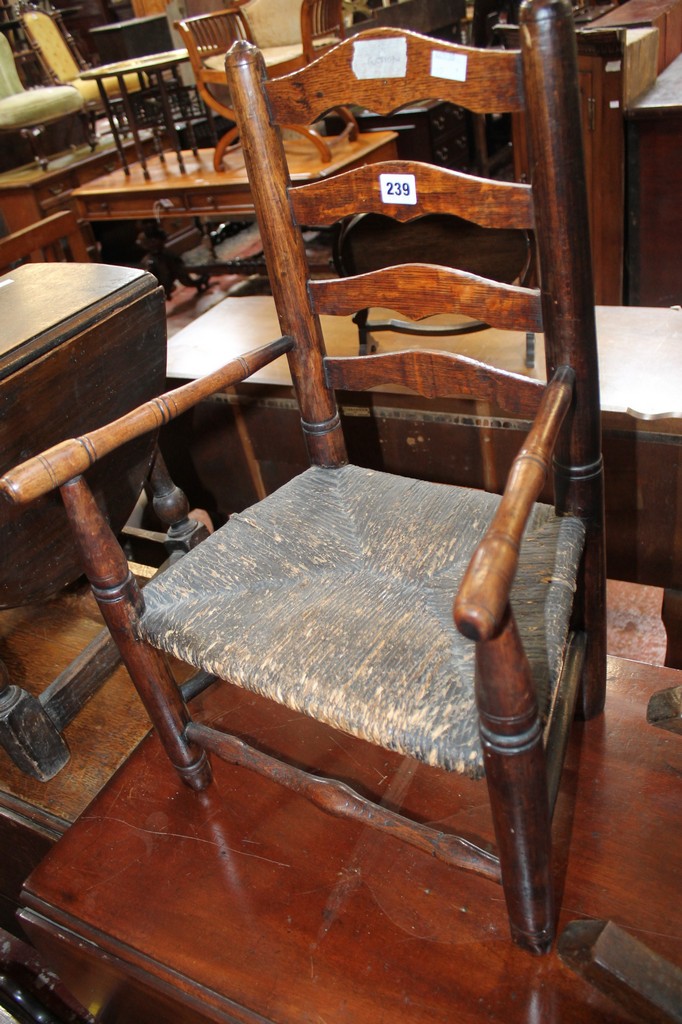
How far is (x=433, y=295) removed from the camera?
3.15 ft

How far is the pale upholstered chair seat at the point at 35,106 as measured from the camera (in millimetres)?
3885

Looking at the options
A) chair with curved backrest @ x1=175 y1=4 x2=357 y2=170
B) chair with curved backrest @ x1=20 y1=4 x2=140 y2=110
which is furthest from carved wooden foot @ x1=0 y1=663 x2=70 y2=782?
chair with curved backrest @ x1=20 y1=4 x2=140 y2=110

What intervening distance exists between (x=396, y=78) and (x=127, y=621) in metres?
0.69

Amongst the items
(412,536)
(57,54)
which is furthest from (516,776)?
(57,54)

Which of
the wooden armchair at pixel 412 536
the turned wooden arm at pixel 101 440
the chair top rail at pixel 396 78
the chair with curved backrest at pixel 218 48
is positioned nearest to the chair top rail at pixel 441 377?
the wooden armchair at pixel 412 536

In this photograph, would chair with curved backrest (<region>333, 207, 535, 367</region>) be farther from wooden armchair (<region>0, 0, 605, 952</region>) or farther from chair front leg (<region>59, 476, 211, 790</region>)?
chair front leg (<region>59, 476, 211, 790</region>)

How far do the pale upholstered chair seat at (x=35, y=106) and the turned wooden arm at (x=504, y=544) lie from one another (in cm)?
400

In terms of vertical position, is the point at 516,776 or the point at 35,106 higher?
the point at 35,106

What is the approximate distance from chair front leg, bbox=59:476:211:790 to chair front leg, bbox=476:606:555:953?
0.46m

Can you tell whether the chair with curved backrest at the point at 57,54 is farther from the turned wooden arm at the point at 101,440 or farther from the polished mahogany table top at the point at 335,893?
the polished mahogany table top at the point at 335,893

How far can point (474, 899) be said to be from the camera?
950mm

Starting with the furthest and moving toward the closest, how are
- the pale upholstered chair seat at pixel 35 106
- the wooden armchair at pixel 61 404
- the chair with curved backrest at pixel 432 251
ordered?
the pale upholstered chair seat at pixel 35 106
the chair with curved backrest at pixel 432 251
the wooden armchair at pixel 61 404

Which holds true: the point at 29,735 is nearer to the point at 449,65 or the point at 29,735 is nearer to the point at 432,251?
the point at 449,65

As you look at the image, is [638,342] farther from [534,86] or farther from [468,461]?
[534,86]
